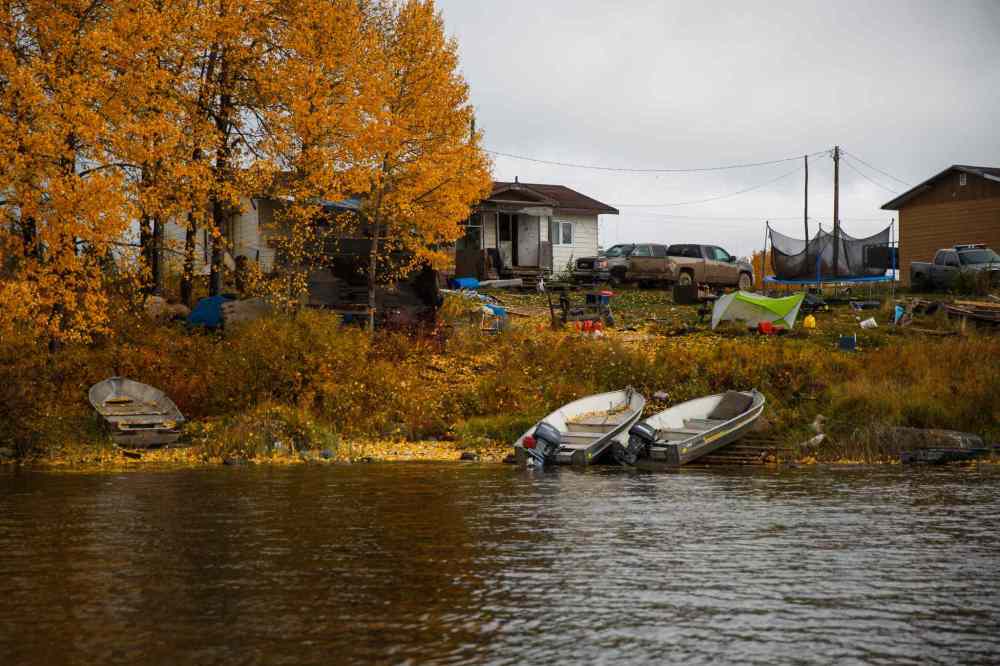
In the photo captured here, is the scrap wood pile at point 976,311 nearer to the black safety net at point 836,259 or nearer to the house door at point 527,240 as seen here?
the black safety net at point 836,259

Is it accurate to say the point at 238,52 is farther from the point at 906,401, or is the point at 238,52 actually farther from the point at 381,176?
the point at 906,401

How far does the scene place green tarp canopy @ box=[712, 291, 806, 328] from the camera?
34688mm

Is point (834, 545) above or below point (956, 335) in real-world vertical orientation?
below

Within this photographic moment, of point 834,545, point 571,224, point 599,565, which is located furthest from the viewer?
point 571,224

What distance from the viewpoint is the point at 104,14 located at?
26406mm

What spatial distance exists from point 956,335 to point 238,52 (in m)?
21.4

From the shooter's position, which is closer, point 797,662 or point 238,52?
point 797,662

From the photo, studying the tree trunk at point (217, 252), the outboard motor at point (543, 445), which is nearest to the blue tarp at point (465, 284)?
the tree trunk at point (217, 252)

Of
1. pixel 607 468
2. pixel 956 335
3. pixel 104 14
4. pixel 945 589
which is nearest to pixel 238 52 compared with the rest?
pixel 104 14

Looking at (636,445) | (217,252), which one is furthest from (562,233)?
(636,445)

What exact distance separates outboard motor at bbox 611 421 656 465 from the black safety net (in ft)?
64.0

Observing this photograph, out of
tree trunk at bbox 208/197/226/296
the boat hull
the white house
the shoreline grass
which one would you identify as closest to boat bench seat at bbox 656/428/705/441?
the boat hull

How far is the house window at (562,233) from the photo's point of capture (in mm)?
54000

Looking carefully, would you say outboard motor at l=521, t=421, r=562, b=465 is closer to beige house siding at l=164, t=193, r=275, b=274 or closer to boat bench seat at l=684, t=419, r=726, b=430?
boat bench seat at l=684, t=419, r=726, b=430
